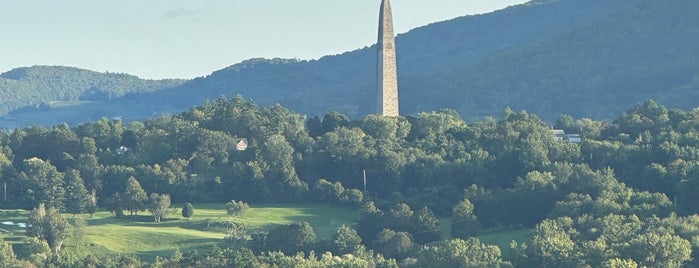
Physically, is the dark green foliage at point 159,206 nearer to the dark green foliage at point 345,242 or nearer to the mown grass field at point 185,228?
the mown grass field at point 185,228

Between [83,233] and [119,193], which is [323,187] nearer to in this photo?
[119,193]

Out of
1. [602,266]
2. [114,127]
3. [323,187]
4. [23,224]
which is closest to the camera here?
[602,266]

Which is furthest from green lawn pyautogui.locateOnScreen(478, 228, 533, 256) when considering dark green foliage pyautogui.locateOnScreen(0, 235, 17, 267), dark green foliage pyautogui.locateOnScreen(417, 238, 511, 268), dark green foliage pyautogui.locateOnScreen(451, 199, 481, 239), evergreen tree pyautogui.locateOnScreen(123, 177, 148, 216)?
dark green foliage pyautogui.locateOnScreen(0, 235, 17, 267)

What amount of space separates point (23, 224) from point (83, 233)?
26.1ft

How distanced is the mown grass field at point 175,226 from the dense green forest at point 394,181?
1249 millimetres

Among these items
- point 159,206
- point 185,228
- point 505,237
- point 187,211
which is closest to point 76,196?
point 159,206

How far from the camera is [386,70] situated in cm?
15025

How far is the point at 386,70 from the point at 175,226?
48903mm

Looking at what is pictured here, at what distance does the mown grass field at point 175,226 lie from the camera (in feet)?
319

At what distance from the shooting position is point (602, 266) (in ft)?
258

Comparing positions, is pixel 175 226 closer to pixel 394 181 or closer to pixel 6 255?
pixel 6 255

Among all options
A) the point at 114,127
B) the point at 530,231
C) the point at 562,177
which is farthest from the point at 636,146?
the point at 114,127

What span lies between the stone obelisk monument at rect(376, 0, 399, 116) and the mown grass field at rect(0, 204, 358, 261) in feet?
122

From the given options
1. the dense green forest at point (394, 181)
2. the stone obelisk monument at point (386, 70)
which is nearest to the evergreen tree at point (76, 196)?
the dense green forest at point (394, 181)
